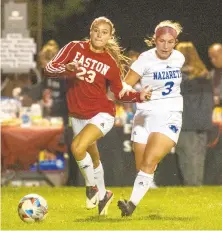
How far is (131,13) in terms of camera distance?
32.9 meters

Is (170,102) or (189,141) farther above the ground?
(170,102)

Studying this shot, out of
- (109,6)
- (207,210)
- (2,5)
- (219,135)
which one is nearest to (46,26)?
(109,6)

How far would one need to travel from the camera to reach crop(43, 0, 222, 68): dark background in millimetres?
32125

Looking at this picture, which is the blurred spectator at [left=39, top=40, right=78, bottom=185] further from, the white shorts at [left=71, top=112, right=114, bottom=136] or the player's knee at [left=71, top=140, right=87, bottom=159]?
the player's knee at [left=71, top=140, right=87, bottom=159]

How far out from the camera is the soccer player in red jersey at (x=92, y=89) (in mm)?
13602

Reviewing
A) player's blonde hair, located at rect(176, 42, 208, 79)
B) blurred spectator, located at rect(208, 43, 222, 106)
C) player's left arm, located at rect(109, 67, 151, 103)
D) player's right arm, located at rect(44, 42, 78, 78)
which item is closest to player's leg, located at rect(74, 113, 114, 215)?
player's left arm, located at rect(109, 67, 151, 103)

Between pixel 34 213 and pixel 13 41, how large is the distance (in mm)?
10808

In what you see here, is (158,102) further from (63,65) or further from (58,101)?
(58,101)

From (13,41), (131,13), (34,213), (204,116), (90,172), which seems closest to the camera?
(34,213)

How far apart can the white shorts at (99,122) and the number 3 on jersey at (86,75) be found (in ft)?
1.37

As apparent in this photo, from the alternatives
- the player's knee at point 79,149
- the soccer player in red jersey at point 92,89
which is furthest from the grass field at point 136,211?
the player's knee at point 79,149

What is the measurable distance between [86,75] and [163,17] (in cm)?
1872

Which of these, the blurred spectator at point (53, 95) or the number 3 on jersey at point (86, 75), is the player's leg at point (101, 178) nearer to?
the number 3 on jersey at point (86, 75)

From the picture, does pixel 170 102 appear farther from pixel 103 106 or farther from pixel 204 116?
pixel 204 116
